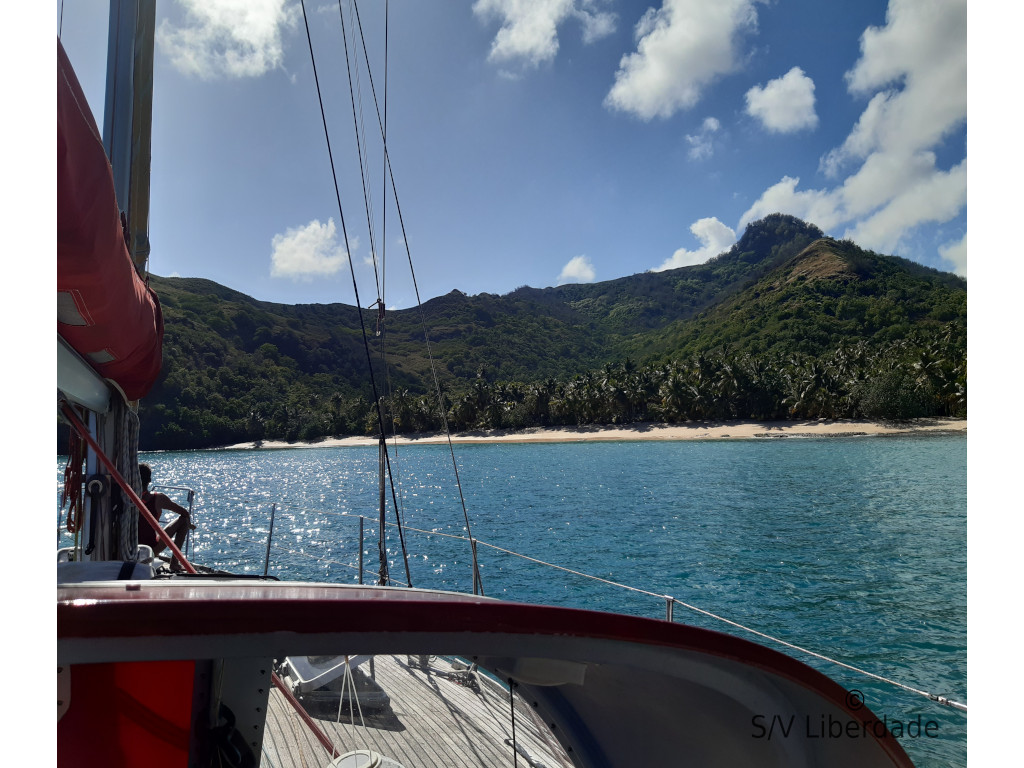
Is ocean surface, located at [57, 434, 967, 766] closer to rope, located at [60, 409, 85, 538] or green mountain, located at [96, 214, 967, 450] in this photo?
rope, located at [60, 409, 85, 538]

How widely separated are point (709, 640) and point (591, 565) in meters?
11.2

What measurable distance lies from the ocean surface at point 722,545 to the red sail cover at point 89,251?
196 cm

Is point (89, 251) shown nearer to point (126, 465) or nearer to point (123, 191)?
point (123, 191)

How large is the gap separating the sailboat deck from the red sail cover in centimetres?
176

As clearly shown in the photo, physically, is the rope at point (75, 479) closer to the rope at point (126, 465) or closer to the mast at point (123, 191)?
the mast at point (123, 191)

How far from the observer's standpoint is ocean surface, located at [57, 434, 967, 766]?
7.40 m

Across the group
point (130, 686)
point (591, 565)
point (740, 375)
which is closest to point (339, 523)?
point (591, 565)

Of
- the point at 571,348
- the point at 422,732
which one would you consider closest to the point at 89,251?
the point at 422,732

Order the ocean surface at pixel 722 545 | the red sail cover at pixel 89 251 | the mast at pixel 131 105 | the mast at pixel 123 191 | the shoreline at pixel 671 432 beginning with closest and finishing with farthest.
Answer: the red sail cover at pixel 89 251, the mast at pixel 123 191, the mast at pixel 131 105, the ocean surface at pixel 722 545, the shoreline at pixel 671 432

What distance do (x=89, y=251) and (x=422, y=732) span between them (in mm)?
2715

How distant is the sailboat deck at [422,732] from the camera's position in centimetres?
265

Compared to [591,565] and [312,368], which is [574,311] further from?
[591,565]

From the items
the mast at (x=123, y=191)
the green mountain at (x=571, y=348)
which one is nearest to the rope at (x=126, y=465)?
the mast at (x=123, y=191)

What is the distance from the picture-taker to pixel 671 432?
4938 centimetres
